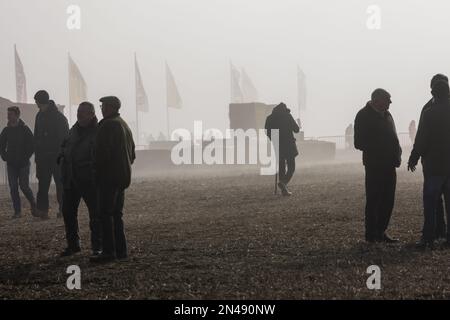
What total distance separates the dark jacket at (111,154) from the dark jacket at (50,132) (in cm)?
465

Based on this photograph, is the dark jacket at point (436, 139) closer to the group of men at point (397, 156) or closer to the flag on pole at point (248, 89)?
the group of men at point (397, 156)

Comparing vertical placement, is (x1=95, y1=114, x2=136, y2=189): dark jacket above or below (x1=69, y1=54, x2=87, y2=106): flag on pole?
below

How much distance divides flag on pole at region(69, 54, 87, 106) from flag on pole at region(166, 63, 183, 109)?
28.7 ft

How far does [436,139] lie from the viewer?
7.82 m

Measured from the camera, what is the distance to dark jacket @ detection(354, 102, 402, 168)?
8188mm

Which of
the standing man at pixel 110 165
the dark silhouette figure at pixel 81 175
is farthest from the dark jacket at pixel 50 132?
the standing man at pixel 110 165

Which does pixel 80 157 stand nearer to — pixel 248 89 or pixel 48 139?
pixel 48 139

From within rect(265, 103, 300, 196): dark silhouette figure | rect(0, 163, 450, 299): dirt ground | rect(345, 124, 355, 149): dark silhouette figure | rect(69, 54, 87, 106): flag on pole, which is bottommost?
rect(345, 124, 355, 149): dark silhouette figure

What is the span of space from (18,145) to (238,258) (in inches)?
269

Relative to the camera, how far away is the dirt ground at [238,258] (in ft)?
18.7

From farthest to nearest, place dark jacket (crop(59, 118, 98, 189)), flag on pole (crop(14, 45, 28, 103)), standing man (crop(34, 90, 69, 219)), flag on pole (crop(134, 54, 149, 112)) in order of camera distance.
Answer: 1. flag on pole (crop(134, 54, 149, 112))
2. flag on pole (crop(14, 45, 28, 103))
3. standing man (crop(34, 90, 69, 219))
4. dark jacket (crop(59, 118, 98, 189))

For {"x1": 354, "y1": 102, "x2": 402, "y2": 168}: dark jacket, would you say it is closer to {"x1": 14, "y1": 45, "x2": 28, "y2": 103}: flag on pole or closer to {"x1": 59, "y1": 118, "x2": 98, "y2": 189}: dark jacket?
{"x1": 59, "y1": 118, "x2": 98, "y2": 189}: dark jacket

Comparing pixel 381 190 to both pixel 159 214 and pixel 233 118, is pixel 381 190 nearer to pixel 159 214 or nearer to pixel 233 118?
pixel 159 214

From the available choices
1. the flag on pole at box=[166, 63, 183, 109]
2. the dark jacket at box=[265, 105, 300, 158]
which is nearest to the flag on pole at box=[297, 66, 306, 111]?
the flag on pole at box=[166, 63, 183, 109]
